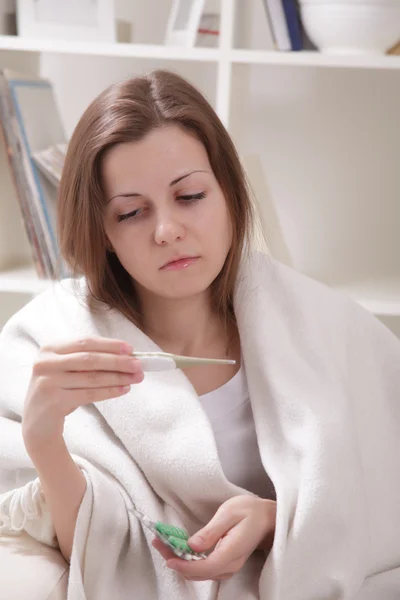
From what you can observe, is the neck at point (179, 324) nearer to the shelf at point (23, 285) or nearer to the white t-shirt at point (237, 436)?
the white t-shirt at point (237, 436)

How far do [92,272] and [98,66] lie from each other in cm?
98

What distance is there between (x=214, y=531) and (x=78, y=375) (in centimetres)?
27

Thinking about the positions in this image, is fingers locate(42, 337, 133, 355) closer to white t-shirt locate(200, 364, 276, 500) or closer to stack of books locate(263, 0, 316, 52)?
white t-shirt locate(200, 364, 276, 500)

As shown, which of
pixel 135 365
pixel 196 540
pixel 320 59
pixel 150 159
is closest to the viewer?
pixel 135 365

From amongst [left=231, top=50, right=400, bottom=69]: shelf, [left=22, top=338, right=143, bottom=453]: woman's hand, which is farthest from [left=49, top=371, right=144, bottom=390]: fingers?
[left=231, top=50, right=400, bottom=69]: shelf

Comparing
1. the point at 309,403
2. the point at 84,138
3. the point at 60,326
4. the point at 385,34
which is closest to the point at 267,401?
the point at 309,403

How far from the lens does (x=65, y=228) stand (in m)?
1.17

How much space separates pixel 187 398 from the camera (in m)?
1.10

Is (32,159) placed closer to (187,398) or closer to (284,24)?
(284,24)

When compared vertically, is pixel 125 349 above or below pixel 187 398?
above

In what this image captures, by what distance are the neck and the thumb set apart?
302 millimetres

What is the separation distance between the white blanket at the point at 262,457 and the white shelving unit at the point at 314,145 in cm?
69

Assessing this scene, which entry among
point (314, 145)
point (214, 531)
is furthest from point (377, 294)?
point (214, 531)

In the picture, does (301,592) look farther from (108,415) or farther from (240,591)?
(108,415)
